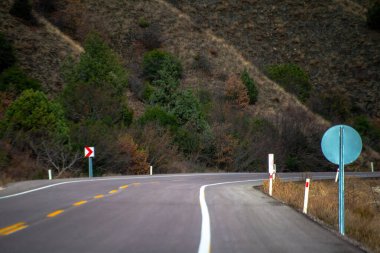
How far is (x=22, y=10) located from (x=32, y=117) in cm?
2940

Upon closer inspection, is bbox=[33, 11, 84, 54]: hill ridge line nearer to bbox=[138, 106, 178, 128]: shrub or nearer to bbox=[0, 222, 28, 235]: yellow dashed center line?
bbox=[138, 106, 178, 128]: shrub

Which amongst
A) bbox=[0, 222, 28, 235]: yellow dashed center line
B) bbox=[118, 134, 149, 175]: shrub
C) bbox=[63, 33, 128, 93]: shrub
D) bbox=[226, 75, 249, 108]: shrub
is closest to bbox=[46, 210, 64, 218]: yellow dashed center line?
bbox=[0, 222, 28, 235]: yellow dashed center line

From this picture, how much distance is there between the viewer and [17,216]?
11508 millimetres

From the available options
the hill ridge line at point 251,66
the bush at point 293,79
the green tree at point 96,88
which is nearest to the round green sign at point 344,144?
the green tree at point 96,88

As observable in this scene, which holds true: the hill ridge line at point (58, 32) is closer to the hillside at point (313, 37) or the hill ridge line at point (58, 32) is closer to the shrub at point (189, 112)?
the shrub at point (189, 112)

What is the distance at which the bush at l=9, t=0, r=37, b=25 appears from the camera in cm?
5869

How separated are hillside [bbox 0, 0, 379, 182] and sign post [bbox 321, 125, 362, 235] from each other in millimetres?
26183

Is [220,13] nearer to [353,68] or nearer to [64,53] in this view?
[353,68]

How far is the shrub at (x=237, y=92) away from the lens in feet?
189

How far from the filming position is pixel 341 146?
11.3 m

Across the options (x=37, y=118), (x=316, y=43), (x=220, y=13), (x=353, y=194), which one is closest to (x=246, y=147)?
(x=37, y=118)

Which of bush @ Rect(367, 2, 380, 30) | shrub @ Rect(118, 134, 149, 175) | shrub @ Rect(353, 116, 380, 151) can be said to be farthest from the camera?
bush @ Rect(367, 2, 380, 30)

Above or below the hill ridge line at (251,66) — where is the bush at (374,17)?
above

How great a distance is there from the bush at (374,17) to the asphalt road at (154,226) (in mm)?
65110
